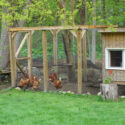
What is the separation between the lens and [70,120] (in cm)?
636

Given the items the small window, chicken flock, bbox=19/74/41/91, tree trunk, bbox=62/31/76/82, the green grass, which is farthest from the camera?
tree trunk, bbox=62/31/76/82

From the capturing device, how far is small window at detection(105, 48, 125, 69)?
10.9 meters

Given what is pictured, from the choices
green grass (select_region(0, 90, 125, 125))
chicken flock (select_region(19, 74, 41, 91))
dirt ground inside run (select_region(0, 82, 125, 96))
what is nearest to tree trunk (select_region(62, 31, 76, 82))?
dirt ground inside run (select_region(0, 82, 125, 96))

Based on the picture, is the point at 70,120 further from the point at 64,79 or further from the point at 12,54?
the point at 64,79

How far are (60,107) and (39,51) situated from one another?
16.9 meters

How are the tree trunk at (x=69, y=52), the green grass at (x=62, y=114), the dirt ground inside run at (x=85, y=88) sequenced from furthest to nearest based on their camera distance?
the tree trunk at (x=69, y=52)
the dirt ground inside run at (x=85, y=88)
the green grass at (x=62, y=114)

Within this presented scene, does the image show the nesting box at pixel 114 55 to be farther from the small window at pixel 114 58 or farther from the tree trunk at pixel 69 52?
the tree trunk at pixel 69 52

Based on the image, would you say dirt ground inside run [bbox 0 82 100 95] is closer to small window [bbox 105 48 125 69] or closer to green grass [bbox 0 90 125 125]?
small window [bbox 105 48 125 69]

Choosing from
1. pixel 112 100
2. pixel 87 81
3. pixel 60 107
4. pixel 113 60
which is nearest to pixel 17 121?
pixel 60 107

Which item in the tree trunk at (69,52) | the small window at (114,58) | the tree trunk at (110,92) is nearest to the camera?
the tree trunk at (110,92)

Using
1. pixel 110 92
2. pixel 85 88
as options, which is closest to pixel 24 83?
pixel 85 88

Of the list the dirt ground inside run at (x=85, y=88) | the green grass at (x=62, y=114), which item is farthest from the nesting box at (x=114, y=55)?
the green grass at (x=62, y=114)

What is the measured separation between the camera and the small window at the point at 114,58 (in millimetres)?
10950

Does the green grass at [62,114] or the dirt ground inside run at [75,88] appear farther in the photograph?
the dirt ground inside run at [75,88]
